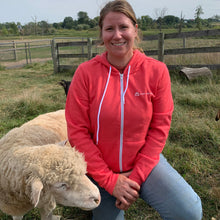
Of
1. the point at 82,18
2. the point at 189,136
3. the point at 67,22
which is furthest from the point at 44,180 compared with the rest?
the point at 67,22

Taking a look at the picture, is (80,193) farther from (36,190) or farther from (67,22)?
(67,22)

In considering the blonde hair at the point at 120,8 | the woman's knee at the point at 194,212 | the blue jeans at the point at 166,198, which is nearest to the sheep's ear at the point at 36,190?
the blue jeans at the point at 166,198

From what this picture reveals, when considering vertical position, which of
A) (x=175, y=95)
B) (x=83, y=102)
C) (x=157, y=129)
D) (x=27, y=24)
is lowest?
(x=175, y=95)

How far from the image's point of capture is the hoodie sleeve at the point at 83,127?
1729 millimetres

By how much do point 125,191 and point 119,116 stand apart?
574 mm

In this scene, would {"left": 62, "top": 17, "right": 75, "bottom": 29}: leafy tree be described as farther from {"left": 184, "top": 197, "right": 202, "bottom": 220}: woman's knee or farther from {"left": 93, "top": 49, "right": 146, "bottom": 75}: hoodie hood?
{"left": 184, "top": 197, "right": 202, "bottom": 220}: woman's knee

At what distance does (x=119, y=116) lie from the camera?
66.3 inches

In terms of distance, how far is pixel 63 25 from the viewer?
71438mm

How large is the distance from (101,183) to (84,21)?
68472 millimetres

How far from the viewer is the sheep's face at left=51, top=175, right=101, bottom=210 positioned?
1586mm

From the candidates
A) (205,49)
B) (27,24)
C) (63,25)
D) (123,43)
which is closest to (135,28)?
(123,43)

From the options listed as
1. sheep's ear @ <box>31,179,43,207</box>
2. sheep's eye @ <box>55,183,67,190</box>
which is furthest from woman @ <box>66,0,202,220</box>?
sheep's ear @ <box>31,179,43,207</box>

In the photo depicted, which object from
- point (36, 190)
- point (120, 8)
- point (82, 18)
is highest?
point (82, 18)

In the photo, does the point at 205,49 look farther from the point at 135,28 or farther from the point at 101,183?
the point at 101,183
